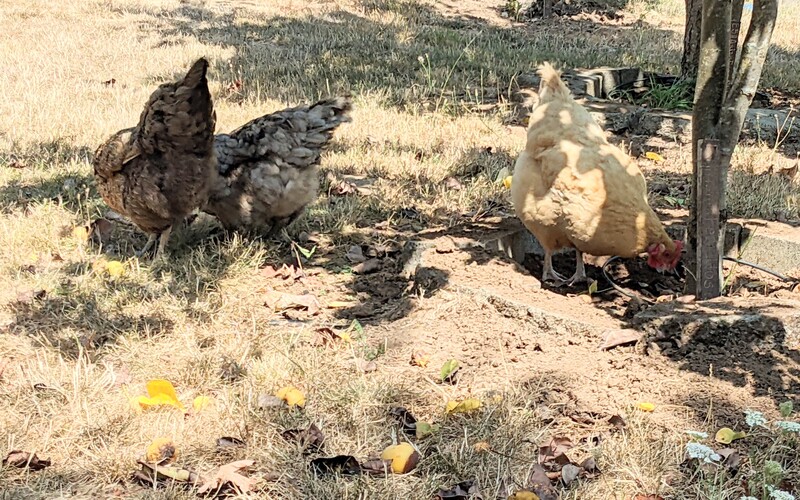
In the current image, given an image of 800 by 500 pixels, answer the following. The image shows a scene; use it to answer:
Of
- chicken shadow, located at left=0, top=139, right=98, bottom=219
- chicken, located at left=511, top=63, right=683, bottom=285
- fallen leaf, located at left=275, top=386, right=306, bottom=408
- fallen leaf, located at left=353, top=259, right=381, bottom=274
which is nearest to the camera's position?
fallen leaf, located at left=275, top=386, right=306, bottom=408

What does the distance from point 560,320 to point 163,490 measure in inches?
77.0

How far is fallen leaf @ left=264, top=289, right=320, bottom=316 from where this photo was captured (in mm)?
4184

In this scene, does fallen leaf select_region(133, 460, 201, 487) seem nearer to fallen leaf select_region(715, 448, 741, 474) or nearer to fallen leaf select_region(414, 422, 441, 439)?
fallen leaf select_region(414, 422, 441, 439)

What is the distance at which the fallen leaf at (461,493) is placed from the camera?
2.68 m

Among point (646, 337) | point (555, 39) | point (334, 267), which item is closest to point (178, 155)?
point (334, 267)

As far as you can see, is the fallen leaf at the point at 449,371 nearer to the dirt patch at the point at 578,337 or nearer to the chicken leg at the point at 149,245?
the dirt patch at the point at 578,337

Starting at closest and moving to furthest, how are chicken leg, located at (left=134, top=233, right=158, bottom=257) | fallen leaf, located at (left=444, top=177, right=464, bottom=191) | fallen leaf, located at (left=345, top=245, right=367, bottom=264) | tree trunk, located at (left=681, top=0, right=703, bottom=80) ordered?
fallen leaf, located at (left=345, top=245, right=367, bottom=264) < chicken leg, located at (left=134, top=233, right=158, bottom=257) < fallen leaf, located at (left=444, top=177, right=464, bottom=191) < tree trunk, located at (left=681, top=0, right=703, bottom=80)

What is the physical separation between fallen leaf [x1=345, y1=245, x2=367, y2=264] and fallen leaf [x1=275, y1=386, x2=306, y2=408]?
1.78m

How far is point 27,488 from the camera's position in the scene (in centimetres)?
270

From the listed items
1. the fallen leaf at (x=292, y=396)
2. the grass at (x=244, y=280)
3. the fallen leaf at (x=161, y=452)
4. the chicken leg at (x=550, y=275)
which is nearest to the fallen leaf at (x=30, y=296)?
the grass at (x=244, y=280)

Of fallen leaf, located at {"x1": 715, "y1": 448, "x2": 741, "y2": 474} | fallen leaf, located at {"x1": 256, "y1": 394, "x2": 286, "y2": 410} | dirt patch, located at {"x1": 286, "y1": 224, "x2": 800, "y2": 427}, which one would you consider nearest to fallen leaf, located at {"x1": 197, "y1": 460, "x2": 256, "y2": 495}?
fallen leaf, located at {"x1": 256, "y1": 394, "x2": 286, "y2": 410}

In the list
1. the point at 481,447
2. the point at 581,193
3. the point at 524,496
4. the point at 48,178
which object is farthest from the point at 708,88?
the point at 48,178

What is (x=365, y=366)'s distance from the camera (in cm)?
350

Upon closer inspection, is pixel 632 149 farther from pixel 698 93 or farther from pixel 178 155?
pixel 178 155
